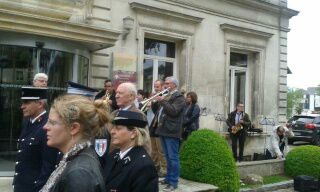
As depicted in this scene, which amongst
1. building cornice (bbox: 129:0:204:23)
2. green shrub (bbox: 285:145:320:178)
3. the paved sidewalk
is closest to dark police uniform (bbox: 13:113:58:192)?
the paved sidewalk

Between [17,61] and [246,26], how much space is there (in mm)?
9043

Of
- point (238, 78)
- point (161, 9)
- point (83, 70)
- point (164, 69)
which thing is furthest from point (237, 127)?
point (83, 70)

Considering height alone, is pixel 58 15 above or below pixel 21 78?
above

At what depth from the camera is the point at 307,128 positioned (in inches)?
873

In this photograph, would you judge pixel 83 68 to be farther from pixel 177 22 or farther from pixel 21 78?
pixel 177 22

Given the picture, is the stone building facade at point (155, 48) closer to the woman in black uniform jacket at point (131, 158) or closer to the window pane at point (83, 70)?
the window pane at point (83, 70)

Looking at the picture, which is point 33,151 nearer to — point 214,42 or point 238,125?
point 238,125

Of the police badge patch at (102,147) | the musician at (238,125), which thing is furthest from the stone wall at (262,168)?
the police badge patch at (102,147)

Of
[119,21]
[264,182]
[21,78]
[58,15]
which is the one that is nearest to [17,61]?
[21,78]

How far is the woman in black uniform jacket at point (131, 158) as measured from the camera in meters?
3.14

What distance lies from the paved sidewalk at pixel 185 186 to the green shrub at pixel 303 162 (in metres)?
4.37

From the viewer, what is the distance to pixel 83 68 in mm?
10094

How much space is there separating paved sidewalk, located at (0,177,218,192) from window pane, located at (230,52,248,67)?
24.8 feet

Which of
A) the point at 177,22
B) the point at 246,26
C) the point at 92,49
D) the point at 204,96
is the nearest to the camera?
the point at 92,49
